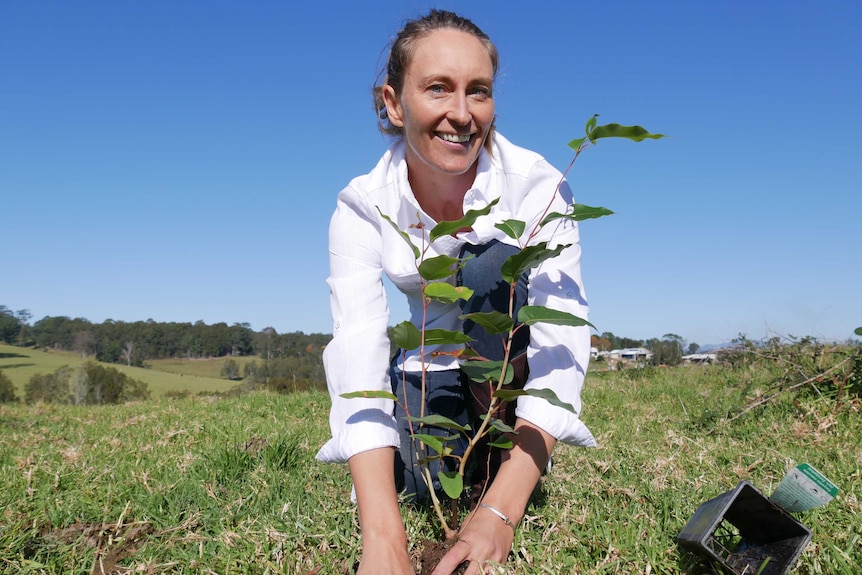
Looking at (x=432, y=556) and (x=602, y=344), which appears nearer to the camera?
(x=432, y=556)

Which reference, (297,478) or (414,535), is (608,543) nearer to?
(414,535)

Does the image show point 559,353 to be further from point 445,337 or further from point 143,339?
point 143,339

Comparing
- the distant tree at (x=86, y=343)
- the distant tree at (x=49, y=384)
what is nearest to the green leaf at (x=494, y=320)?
the distant tree at (x=49, y=384)

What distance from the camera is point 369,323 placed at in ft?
7.14

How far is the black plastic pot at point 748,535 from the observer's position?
62.0 inches

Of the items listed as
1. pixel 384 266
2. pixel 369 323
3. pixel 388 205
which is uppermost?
pixel 388 205

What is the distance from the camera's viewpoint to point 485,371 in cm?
195

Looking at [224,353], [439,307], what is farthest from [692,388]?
[224,353]

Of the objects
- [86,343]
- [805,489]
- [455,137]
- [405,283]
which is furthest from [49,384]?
[805,489]

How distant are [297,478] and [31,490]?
104cm

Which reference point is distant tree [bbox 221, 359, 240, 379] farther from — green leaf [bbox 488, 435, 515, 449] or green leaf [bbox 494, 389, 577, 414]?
green leaf [bbox 494, 389, 577, 414]

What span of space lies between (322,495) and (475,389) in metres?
0.71

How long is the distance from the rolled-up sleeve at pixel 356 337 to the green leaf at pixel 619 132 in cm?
93

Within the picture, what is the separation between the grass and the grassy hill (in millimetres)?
44181
